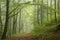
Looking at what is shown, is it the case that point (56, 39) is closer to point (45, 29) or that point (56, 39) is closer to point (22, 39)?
point (45, 29)

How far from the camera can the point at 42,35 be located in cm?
1105

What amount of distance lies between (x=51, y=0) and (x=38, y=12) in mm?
2574

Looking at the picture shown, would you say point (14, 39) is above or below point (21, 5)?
below

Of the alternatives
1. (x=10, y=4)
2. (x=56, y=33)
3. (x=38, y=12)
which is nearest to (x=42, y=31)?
(x=56, y=33)

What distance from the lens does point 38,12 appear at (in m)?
20.2

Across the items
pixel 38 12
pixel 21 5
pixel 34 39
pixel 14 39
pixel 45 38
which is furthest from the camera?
pixel 38 12

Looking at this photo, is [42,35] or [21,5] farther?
[42,35]

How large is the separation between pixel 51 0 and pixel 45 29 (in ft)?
31.4

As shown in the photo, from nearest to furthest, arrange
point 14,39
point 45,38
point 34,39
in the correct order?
point 45,38 → point 34,39 → point 14,39

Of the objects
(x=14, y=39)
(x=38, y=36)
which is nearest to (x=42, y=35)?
(x=38, y=36)

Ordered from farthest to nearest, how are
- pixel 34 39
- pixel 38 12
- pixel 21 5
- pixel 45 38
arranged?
1. pixel 38 12
2. pixel 34 39
3. pixel 45 38
4. pixel 21 5

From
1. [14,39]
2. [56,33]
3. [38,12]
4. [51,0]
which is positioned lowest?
[14,39]

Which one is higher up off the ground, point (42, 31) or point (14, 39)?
point (42, 31)

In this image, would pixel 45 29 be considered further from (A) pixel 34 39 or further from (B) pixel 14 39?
(B) pixel 14 39
